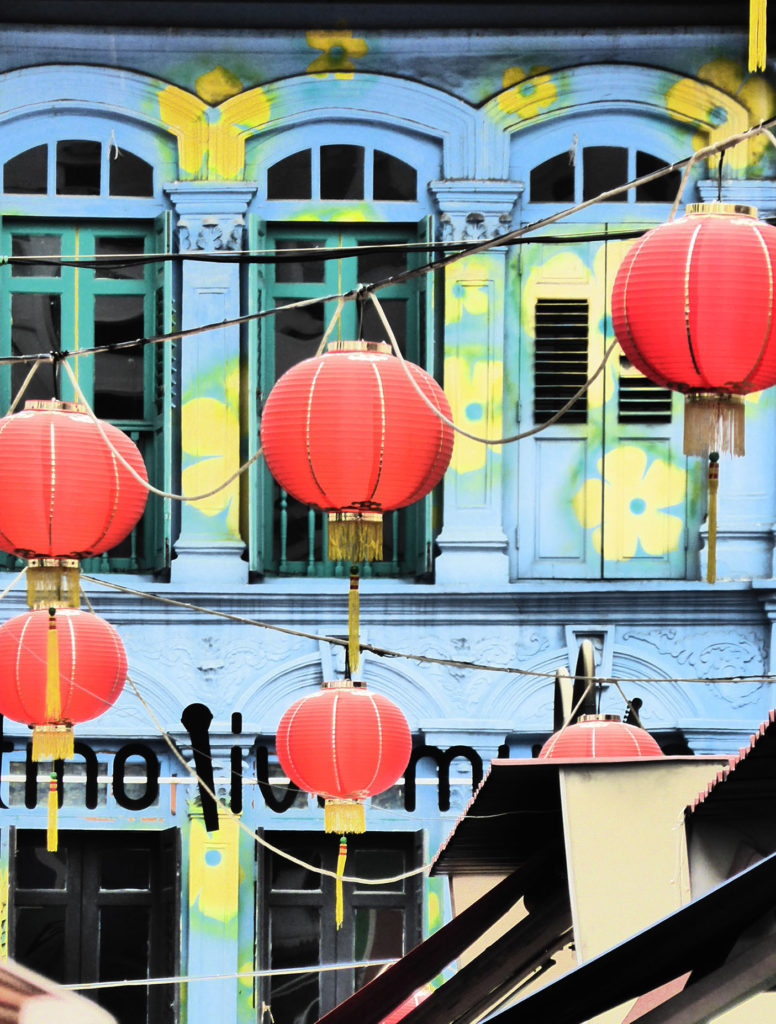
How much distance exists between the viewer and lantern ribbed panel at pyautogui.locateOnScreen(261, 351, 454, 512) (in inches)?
286

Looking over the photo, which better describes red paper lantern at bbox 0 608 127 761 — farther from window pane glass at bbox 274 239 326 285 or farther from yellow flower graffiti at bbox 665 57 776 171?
yellow flower graffiti at bbox 665 57 776 171

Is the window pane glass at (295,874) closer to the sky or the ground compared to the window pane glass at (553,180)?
closer to the ground

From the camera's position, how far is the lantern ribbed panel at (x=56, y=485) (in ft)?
26.0

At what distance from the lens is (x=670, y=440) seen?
12727mm

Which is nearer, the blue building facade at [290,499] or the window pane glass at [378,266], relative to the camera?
the blue building facade at [290,499]

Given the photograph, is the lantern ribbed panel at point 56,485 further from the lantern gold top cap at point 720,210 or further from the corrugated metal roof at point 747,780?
the corrugated metal roof at point 747,780

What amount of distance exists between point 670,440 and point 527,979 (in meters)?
8.41

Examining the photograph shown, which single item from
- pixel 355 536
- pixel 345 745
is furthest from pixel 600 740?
pixel 355 536

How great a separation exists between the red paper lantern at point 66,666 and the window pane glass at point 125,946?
2906 mm

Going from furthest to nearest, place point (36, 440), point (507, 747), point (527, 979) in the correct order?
point (507, 747) → point (36, 440) → point (527, 979)

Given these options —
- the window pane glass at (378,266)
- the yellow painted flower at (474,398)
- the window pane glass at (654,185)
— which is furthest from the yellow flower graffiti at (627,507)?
the window pane glass at (378,266)

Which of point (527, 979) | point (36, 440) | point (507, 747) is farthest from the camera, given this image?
point (507, 747)

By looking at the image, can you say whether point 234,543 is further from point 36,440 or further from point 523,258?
point 36,440

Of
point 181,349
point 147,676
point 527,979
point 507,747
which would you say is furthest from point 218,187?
point 527,979
